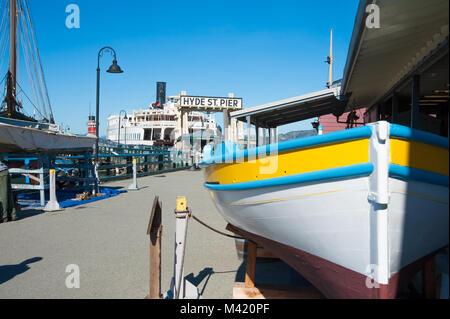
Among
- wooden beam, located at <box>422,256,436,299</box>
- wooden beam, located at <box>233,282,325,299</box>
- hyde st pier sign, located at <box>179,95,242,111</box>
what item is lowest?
wooden beam, located at <box>233,282,325,299</box>

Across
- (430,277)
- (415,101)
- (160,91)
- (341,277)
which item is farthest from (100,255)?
(160,91)

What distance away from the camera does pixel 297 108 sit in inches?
230

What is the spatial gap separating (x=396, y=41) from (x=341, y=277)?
2442 millimetres

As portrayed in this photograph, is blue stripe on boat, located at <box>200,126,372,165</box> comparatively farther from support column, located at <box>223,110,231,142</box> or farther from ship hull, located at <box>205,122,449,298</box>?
support column, located at <box>223,110,231,142</box>

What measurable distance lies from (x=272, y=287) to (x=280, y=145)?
170 centimetres

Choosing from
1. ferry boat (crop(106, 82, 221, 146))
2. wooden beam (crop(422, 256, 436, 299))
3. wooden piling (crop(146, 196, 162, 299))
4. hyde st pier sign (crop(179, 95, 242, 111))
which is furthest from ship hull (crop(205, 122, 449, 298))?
ferry boat (crop(106, 82, 221, 146))

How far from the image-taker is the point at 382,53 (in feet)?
12.5

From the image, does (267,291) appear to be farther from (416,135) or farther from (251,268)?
(416,135)

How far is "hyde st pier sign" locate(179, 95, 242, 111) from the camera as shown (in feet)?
61.9

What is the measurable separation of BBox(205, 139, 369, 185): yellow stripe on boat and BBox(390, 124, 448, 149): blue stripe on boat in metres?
0.21

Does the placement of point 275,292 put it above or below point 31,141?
below

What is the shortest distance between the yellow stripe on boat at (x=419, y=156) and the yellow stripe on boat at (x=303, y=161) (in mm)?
211

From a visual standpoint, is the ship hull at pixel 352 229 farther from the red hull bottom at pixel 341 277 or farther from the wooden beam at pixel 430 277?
the wooden beam at pixel 430 277
